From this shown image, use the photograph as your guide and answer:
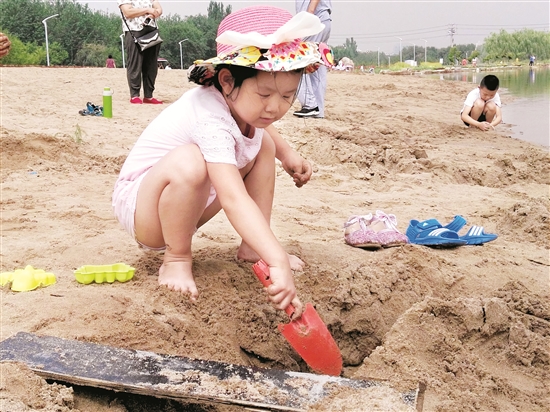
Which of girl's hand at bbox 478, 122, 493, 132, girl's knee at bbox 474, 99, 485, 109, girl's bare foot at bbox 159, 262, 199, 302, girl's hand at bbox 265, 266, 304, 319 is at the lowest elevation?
girl's bare foot at bbox 159, 262, 199, 302

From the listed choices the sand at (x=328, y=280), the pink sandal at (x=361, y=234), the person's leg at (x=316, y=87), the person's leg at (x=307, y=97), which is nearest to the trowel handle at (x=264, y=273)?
the sand at (x=328, y=280)

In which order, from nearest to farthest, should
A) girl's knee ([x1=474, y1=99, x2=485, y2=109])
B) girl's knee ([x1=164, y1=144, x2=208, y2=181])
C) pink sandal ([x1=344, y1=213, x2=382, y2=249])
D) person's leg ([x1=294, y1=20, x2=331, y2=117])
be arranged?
girl's knee ([x1=164, y1=144, x2=208, y2=181]) < pink sandal ([x1=344, y1=213, x2=382, y2=249]) < person's leg ([x1=294, y1=20, x2=331, y2=117]) < girl's knee ([x1=474, y1=99, x2=485, y2=109])

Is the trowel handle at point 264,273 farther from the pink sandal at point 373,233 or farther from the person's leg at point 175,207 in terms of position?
the pink sandal at point 373,233

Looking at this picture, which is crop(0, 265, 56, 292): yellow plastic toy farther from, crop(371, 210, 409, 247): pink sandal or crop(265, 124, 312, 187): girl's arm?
crop(371, 210, 409, 247): pink sandal

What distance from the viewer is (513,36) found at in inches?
2366

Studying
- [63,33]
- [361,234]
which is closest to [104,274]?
[361,234]

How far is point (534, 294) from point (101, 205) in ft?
7.49

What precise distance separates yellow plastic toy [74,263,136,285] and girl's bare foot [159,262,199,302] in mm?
125

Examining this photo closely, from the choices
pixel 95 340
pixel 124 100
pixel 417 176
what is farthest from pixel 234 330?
pixel 124 100

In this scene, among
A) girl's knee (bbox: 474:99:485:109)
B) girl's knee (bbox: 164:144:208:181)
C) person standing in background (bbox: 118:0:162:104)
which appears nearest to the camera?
girl's knee (bbox: 164:144:208:181)

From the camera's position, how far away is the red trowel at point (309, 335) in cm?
178

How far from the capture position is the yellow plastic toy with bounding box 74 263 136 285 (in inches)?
87.0

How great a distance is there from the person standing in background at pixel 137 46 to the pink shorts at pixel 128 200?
502 centimetres

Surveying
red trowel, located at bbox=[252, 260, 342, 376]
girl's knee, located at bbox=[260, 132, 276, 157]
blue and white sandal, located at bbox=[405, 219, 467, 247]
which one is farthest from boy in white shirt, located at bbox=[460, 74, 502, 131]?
red trowel, located at bbox=[252, 260, 342, 376]
